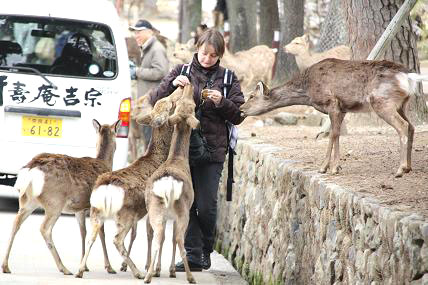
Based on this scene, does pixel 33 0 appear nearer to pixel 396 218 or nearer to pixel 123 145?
pixel 123 145

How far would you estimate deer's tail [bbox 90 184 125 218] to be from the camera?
8891mm

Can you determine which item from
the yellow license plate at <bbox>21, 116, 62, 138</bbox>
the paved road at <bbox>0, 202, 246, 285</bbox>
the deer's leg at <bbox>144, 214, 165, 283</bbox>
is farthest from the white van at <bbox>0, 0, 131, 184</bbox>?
the deer's leg at <bbox>144, 214, 165, 283</bbox>

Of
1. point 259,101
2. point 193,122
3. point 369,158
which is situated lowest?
point 369,158

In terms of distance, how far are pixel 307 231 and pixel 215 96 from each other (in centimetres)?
143

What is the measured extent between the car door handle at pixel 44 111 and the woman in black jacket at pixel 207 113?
147 inches

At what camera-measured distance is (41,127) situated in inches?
525

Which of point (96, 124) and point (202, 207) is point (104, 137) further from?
point (202, 207)

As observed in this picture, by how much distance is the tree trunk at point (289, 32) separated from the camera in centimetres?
2284

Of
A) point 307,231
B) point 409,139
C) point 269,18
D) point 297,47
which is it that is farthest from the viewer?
point 269,18

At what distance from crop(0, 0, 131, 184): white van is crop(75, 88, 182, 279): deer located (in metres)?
3.94

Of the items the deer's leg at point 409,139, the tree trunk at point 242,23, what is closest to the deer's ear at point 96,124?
the deer's leg at point 409,139

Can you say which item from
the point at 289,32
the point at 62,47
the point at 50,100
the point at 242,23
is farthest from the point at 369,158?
the point at 242,23

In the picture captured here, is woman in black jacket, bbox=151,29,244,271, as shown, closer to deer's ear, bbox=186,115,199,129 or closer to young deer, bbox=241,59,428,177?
deer's ear, bbox=186,115,199,129

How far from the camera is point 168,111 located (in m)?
9.33
